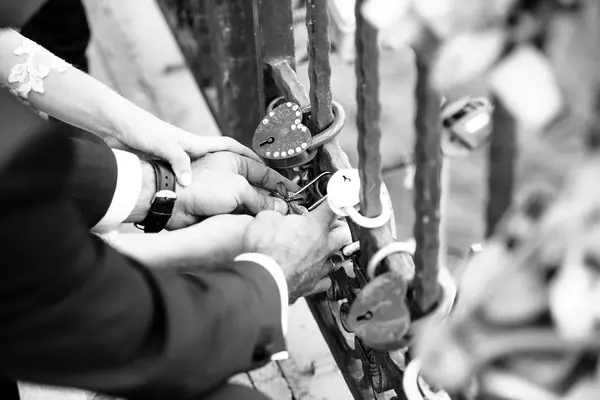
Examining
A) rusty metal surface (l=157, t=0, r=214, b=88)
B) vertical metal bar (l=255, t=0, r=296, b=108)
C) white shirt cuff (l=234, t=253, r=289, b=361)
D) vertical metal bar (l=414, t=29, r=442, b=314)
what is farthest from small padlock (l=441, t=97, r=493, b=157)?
rusty metal surface (l=157, t=0, r=214, b=88)

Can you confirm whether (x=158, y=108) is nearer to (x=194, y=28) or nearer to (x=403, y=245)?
(x=194, y=28)

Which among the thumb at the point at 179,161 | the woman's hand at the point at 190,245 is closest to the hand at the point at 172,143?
the thumb at the point at 179,161

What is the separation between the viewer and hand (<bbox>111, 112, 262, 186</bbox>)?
4.36 ft

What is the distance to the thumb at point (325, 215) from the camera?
47.8 inches

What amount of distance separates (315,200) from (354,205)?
0.80 ft

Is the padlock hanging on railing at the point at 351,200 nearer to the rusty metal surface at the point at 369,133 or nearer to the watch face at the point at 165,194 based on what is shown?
the rusty metal surface at the point at 369,133

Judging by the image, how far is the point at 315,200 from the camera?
1354 mm

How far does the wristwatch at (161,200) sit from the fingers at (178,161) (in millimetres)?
13

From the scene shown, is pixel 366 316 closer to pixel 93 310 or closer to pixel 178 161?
pixel 93 310

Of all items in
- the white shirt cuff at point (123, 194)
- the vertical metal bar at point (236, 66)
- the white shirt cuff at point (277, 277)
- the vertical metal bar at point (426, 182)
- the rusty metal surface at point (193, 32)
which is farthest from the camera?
the rusty metal surface at point (193, 32)

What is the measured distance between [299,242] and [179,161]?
30 cm

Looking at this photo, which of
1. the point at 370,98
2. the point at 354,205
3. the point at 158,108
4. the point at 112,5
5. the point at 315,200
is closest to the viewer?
the point at 370,98

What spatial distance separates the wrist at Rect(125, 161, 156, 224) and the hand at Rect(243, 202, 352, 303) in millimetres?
212

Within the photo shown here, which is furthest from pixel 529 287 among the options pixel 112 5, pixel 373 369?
pixel 112 5
